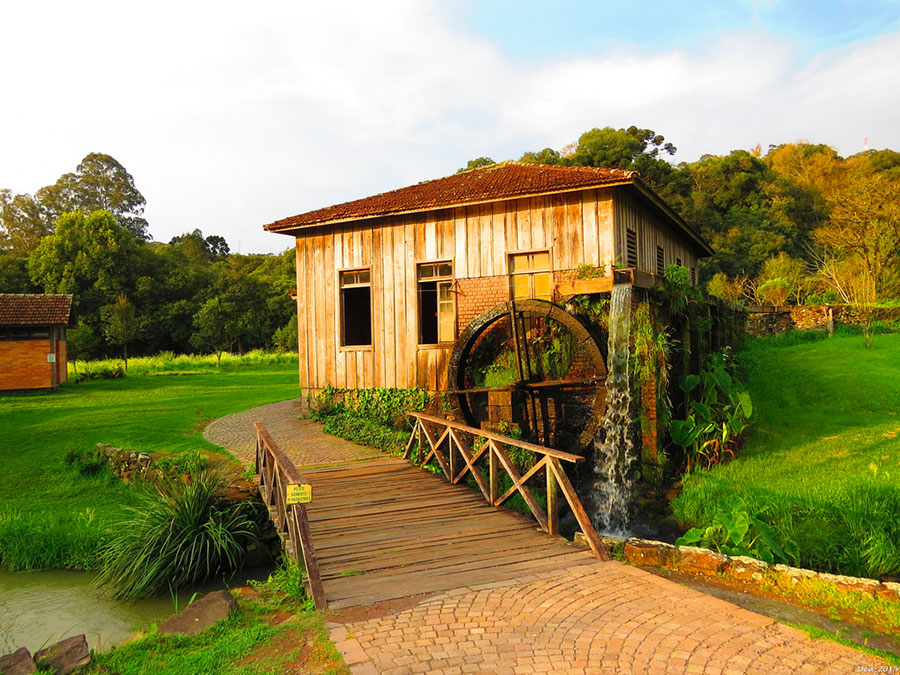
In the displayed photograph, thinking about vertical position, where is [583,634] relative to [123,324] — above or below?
below

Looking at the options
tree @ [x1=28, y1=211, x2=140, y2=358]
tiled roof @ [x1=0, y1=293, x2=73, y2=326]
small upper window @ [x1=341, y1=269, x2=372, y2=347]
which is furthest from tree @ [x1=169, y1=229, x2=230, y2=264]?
small upper window @ [x1=341, y1=269, x2=372, y2=347]

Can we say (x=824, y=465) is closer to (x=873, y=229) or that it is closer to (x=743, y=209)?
(x=873, y=229)

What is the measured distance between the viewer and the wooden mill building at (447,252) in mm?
9789

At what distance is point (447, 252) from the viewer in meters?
11.0

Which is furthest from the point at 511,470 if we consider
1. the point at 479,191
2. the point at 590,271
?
the point at 479,191

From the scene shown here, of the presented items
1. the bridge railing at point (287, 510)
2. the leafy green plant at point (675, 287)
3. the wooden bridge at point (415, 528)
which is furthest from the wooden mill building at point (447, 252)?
the bridge railing at point (287, 510)

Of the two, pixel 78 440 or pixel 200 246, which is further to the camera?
pixel 200 246

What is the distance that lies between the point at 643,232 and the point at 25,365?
19.0 metres

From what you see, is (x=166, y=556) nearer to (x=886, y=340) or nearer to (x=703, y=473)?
(x=703, y=473)

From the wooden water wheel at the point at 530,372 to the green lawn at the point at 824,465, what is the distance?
2.20m

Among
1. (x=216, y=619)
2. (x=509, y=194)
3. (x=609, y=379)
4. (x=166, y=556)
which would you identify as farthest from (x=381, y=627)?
(x=509, y=194)

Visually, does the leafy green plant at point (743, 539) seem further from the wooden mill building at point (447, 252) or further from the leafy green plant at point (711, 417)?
the wooden mill building at point (447, 252)

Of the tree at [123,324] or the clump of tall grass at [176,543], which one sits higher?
the tree at [123,324]

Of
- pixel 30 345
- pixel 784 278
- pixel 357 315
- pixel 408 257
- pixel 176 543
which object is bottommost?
pixel 176 543
